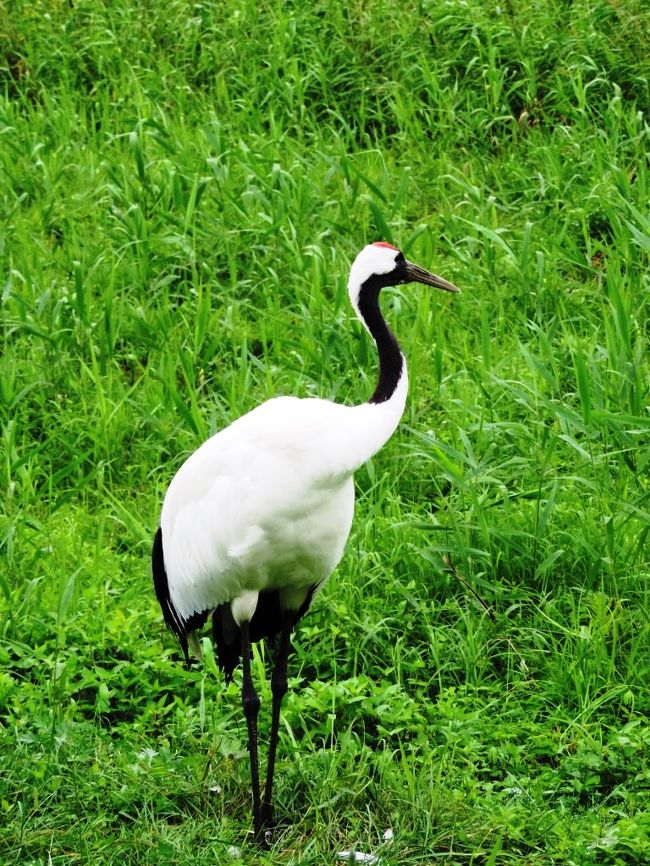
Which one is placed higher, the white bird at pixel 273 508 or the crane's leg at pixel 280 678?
the white bird at pixel 273 508

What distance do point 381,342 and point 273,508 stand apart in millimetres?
558

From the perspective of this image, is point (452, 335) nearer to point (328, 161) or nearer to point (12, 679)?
point (328, 161)

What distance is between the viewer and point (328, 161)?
660 cm

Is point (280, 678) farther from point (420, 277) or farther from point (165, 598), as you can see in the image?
point (420, 277)

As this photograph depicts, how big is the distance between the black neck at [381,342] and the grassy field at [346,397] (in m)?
0.92

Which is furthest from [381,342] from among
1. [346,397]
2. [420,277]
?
[346,397]

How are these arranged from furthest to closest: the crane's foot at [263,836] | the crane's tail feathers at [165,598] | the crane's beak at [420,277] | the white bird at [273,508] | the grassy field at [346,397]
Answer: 1. the crane's tail feathers at [165,598]
2. the crane's beak at [420,277]
3. the grassy field at [346,397]
4. the crane's foot at [263,836]
5. the white bird at [273,508]

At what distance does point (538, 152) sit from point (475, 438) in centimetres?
226

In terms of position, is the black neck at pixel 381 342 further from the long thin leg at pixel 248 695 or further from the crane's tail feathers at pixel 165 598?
the crane's tail feathers at pixel 165 598

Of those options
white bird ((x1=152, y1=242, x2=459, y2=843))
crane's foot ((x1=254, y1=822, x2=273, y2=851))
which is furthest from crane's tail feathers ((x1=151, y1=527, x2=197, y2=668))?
crane's foot ((x1=254, y1=822, x2=273, y2=851))

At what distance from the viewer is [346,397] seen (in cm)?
529

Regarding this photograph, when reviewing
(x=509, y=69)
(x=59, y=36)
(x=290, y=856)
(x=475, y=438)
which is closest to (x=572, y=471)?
(x=475, y=438)

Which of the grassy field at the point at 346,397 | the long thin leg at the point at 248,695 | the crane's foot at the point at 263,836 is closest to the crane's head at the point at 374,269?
the grassy field at the point at 346,397

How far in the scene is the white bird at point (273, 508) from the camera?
11.4 ft
